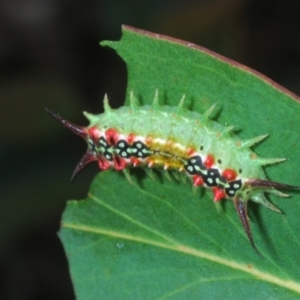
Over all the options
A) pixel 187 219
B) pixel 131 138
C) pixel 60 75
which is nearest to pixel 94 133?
pixel 131 138

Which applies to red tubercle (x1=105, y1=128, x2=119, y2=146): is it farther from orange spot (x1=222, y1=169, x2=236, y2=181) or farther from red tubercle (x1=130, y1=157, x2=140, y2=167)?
orange spot (x1=222, y1=169, x2=236, y2=181)

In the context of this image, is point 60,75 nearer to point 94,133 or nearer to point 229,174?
point 94,133

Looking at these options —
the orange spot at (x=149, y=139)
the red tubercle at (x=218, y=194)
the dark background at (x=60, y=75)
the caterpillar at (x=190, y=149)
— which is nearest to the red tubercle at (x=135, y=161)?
the caterpillar at (x=190, y=149)

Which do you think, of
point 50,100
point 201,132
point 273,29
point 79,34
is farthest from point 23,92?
point 201,132

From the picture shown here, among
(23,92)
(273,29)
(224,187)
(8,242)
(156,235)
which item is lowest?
(8,242)

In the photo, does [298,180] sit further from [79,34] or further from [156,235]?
[79,34]

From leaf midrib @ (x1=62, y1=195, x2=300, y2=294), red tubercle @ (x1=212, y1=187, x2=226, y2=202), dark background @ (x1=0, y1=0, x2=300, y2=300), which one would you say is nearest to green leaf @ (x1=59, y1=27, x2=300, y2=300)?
leaf midrib @ (x1=62, y1=195, x2=300, y2=294)
